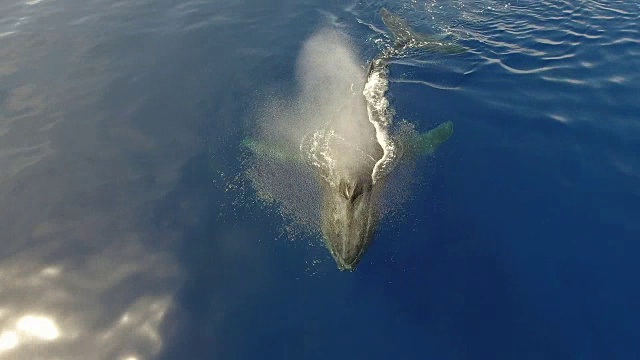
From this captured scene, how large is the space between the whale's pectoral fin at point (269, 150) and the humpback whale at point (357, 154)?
2.1 inches

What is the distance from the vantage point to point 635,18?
106 feet

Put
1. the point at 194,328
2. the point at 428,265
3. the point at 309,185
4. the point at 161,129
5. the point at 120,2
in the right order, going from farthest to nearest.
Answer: the point at 120,2
the point at 161,129
the point at 309,185
the point at 428,265
the point at 194,328

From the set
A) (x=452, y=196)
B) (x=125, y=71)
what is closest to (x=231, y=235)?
(x=452, y=196)

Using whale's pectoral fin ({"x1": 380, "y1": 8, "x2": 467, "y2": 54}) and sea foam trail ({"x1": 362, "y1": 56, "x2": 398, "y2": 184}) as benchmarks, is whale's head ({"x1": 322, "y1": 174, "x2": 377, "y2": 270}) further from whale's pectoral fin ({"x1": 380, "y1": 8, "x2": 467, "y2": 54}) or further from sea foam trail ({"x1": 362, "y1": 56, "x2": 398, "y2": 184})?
whale's pectoral fin ({"x1": 380, "y1": 8, "x2": 467, "y2": 54})

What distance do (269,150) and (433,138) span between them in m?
8.77

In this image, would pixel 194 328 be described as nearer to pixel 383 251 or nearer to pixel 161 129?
pixel 383 251

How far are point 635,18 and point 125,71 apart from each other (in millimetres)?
34154

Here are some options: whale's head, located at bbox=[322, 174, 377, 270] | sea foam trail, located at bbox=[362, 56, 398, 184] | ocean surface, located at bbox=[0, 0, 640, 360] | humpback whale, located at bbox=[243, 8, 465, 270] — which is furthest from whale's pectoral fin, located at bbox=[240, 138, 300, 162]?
sea foam trail, located at bbox=[362, 56, 398, 184]

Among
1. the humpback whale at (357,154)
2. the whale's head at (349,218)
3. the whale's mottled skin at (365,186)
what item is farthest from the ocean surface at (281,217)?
the humpback whale at (357,154)

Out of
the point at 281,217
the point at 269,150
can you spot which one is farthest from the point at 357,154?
the point at 281,217

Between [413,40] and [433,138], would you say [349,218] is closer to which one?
[433,138]

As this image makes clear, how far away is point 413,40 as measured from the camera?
33.0 meters

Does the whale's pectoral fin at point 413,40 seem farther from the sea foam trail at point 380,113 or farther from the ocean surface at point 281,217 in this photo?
the sea foam trail at point 380,113

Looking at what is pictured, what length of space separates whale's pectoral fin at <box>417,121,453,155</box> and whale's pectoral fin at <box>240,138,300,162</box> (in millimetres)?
6605
